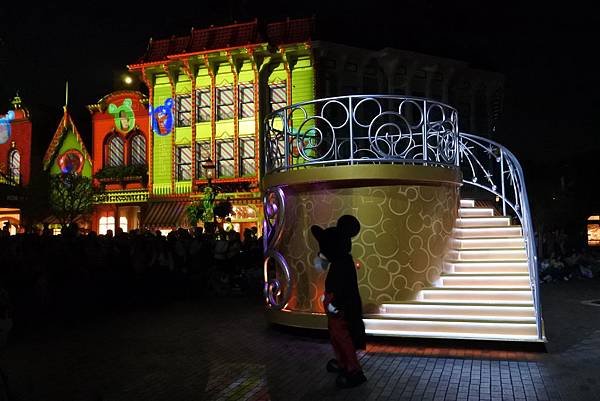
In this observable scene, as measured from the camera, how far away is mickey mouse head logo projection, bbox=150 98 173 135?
28.4 metres

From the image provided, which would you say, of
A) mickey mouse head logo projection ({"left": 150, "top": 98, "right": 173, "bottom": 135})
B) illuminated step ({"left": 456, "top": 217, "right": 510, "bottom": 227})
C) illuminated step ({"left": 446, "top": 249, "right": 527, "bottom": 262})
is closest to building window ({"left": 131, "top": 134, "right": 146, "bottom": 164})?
mickey mouse head logo projection ({"left": 150, "top": 98, "right": 173, "bottom": 135})

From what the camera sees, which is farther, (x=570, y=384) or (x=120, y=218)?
(x=120, y=218)

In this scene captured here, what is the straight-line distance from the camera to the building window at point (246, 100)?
26938 millimetres

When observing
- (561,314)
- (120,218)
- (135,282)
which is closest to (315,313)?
(561,314)

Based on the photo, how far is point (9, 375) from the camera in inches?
245

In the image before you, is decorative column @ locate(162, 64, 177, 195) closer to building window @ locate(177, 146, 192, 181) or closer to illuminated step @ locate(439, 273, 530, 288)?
building window @ locate(177, 146, 192, 181)

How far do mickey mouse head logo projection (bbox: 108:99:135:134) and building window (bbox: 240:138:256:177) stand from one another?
6.75 meters

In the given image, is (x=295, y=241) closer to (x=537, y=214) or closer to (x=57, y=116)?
(x=537, y=214)

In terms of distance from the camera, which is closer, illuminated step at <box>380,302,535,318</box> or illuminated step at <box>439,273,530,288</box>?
illuminated step at <box>380,302,535,318</box>

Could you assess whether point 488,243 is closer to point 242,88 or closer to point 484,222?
point 484,222

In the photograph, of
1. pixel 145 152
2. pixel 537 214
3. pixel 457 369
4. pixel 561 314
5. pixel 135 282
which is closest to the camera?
pixel 457 369

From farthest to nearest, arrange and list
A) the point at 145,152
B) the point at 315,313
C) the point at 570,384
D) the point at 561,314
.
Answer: the point at 145,152, the point at 561,314, the point at 315,313, the point at 570,384

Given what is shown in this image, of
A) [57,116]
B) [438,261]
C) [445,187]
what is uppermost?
[57,116]

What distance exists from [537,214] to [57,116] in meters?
28.7
